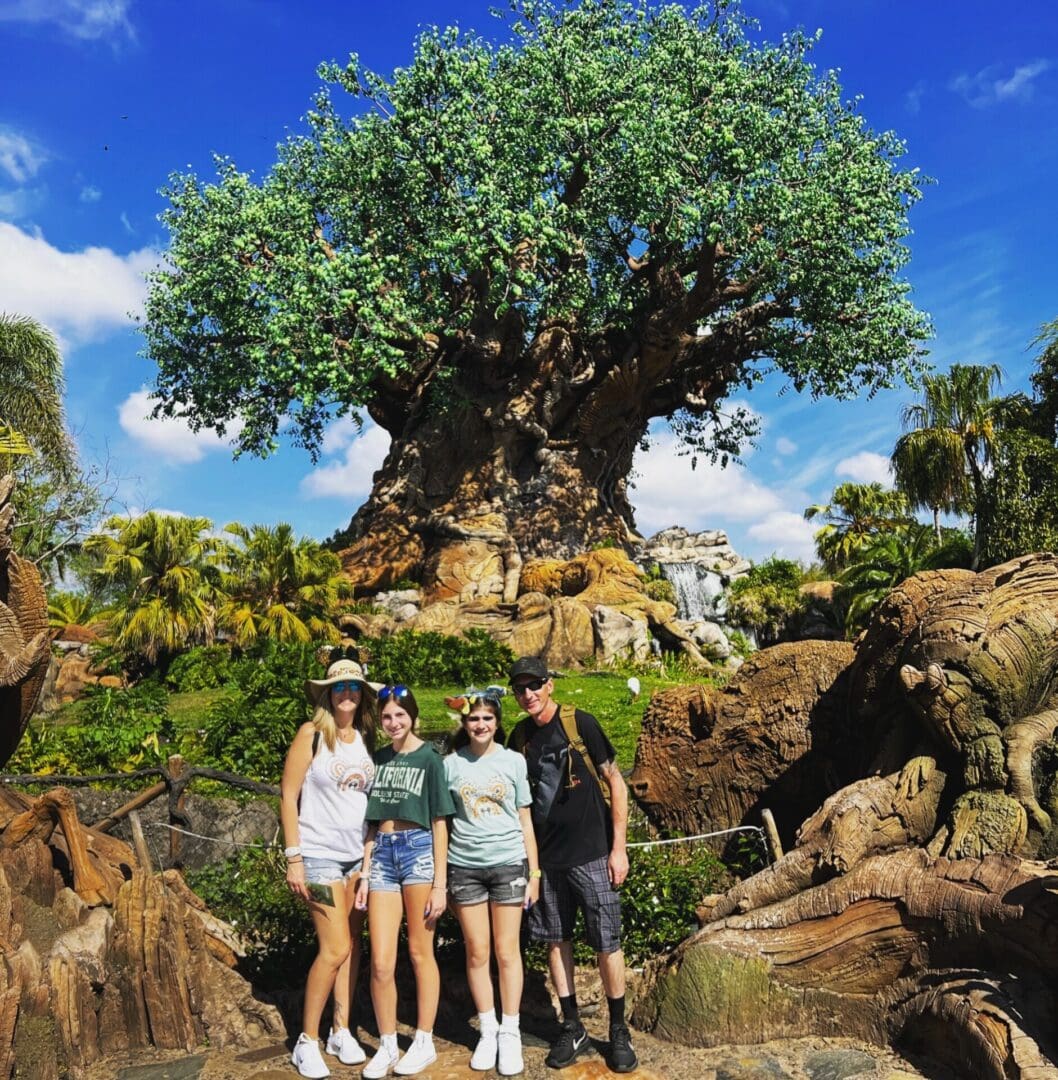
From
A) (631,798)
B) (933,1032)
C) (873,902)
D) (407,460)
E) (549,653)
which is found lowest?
(933,1032)

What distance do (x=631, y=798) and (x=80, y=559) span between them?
28539 millimetres

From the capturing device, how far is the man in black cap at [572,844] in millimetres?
4777

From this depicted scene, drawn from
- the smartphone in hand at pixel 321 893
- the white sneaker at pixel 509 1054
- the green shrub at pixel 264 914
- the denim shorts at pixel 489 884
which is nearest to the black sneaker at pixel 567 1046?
the white sneaker at pixel 509 1054

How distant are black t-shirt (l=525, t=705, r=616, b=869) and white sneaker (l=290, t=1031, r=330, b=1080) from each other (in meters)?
1.34

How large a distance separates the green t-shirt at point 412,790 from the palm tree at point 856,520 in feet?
103

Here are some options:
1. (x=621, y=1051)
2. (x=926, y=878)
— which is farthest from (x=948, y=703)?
(x=621, y=1051)

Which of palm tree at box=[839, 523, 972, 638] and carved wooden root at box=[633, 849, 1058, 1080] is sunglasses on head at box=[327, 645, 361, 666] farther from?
palm tree at box=[839, 523, 972, 638]

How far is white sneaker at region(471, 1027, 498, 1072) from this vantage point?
179 inches

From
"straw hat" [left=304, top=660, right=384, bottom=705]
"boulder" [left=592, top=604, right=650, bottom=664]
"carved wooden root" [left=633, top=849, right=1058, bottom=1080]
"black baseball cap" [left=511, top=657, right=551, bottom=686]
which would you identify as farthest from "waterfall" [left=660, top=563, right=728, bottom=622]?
"straw hat" [left=304, top=660, right=384, bottom=705]

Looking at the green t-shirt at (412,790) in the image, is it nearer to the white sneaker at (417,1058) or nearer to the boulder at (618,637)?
the white sneaker at (417,1058)

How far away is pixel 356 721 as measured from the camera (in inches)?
194

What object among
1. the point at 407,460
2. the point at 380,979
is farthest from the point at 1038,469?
the point at 380,979

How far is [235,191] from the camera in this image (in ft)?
76.6

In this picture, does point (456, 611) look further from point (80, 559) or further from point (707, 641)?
point (80, 559)
